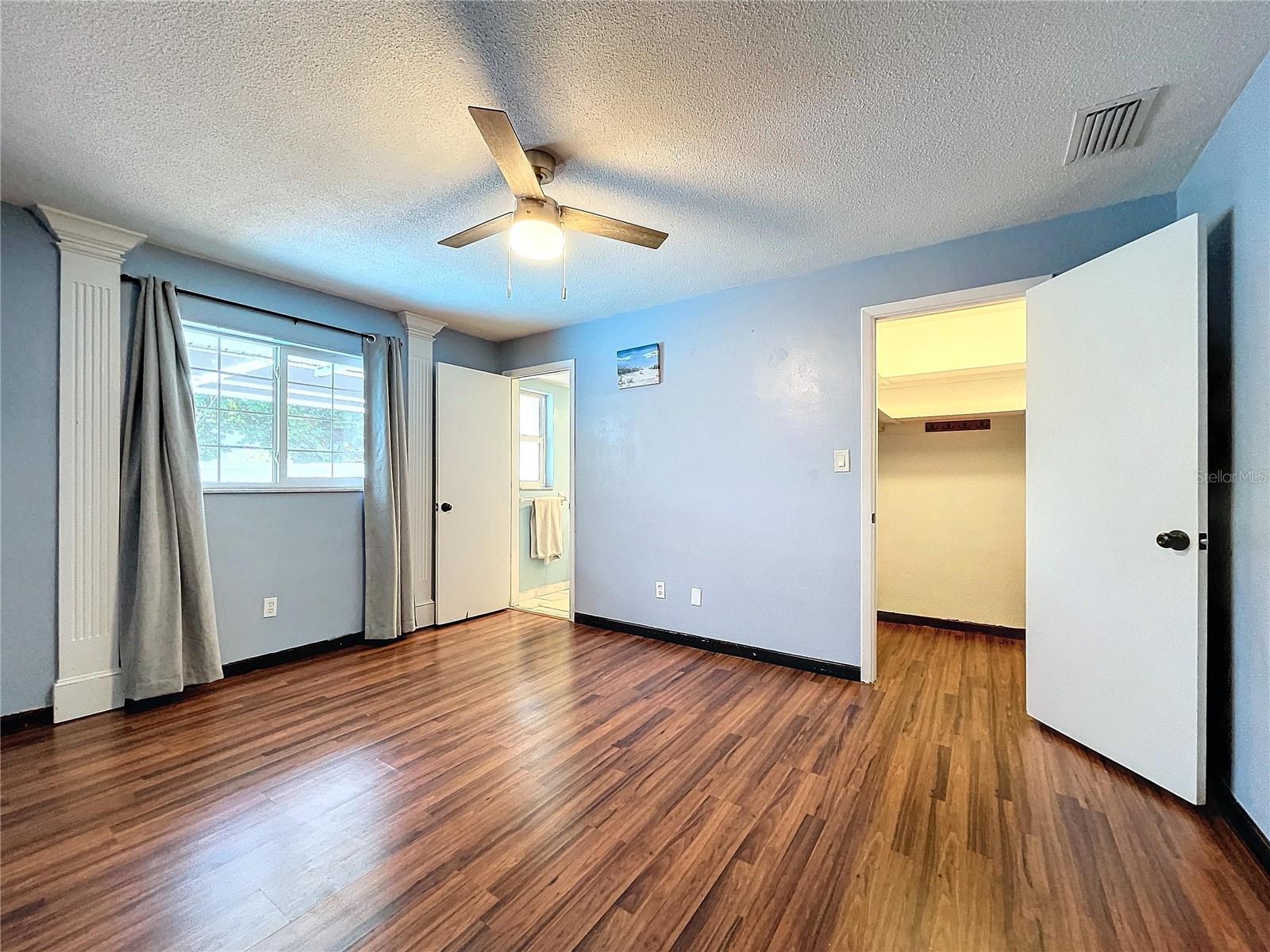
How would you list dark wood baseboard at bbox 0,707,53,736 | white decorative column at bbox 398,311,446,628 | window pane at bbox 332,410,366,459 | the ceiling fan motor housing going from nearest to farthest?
1. the ceiling fan motor housing
2. dark wood baseboard at bbox 0,707,53,736
3. window pane at bbox 332,410,366,459
4. white decorative column at bbox 398,311,446,628

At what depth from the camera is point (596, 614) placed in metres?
4.04

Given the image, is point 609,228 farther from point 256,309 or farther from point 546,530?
point 546,530

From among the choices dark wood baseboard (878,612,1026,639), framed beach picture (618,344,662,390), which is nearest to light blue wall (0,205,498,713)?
framed beach picture (618,344,662,390)

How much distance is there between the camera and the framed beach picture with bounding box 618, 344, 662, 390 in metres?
3.69

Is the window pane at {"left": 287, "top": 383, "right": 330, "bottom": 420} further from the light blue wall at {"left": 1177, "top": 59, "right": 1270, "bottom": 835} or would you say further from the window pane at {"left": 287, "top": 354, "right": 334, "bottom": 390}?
the light blue wall at {"left": 1177, "top": 59, "right": 1270, "bottom": 835}

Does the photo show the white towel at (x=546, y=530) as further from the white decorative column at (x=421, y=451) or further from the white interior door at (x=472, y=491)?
the white decorative column at (x=421, y=451)

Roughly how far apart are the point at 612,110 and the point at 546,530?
4.02m

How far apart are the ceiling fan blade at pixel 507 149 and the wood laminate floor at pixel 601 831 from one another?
2104 mm

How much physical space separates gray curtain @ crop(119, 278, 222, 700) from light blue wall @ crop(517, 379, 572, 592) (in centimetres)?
263

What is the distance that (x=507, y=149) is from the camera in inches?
62.1

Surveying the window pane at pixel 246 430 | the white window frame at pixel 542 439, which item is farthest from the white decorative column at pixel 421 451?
the white window frame at pixel 542 439

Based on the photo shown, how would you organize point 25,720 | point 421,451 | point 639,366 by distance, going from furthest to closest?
point 421,451 → point 639,366 → point 25,720

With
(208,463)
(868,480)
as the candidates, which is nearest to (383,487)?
(208,463)

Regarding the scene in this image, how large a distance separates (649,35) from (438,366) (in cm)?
304
